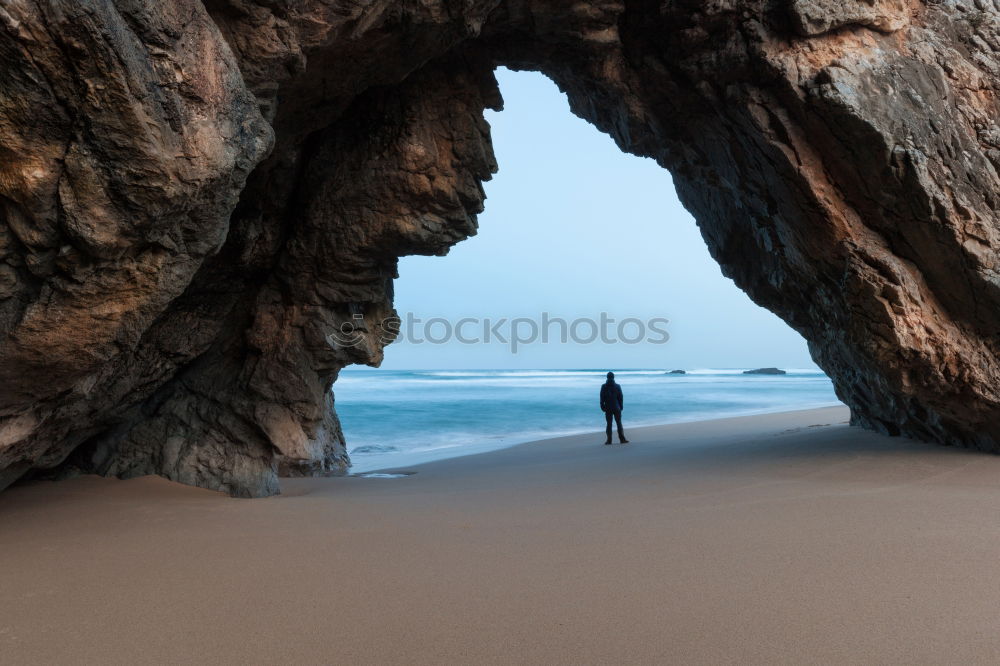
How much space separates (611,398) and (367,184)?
7.15 m

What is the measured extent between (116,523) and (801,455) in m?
6.78

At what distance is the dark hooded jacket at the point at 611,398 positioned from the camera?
1262 cm

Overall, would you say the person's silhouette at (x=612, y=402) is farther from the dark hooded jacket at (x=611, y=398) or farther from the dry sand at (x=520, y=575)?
the dry sand at (x=520, y=575)

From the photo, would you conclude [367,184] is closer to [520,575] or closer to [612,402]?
[520,575]

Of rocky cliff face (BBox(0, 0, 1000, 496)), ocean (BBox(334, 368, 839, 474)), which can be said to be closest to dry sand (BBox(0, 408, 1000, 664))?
rocky cliff face (BBox(0, 0, 1000, 496))

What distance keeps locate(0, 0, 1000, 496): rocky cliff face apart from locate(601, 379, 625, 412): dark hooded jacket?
405cm

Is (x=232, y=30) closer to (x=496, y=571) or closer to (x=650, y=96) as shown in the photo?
(x=496, y=571)

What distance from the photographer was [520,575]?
11.0 ft

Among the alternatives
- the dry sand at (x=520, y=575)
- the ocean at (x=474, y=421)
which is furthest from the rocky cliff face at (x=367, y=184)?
the ocean at (x=474, y=421)

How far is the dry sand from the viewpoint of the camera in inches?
101

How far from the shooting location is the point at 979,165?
21.4 feet

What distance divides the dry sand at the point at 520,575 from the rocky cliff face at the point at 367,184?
1348 millimetres

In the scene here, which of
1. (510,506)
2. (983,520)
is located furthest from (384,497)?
(983,520)

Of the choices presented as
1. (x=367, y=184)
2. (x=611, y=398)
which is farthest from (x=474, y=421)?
(x=367, y=184)
